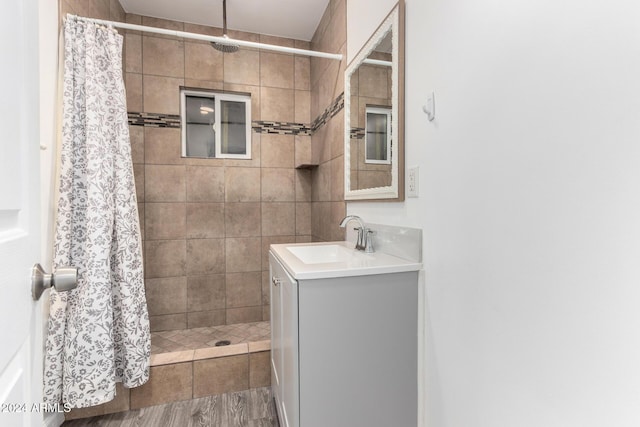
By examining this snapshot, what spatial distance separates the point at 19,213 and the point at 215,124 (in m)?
2.43

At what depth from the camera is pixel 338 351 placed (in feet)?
3.70

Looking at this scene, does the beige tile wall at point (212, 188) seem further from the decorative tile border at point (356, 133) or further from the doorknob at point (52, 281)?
the doorknob at point (52, 281)

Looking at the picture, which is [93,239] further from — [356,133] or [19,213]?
[356,133]

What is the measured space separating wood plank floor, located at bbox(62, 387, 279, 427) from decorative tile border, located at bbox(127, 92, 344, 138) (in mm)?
1958

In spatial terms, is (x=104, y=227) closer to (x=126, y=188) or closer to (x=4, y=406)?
(x=126, y=188)

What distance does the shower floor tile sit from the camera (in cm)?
225

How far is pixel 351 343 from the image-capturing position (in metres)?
1.14

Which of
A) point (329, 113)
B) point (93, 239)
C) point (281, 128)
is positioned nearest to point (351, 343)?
point (93, 239)

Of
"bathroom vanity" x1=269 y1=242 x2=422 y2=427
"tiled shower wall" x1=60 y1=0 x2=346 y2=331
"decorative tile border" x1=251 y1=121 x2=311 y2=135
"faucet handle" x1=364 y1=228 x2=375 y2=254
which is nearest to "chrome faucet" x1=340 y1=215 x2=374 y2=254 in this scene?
"faucet handle" x1=364 y1=228 x2=375 y2=254

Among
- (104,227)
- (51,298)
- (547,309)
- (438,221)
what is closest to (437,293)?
(438,221)

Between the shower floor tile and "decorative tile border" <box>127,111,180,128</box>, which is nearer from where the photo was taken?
the shower floor tile

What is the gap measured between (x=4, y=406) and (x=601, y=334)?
105 centimetres

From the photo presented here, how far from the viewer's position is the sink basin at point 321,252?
5.43 ft

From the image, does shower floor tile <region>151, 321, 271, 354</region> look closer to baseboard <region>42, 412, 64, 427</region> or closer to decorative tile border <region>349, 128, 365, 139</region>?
baseboard <region>42, 412, 64, 427</region>
